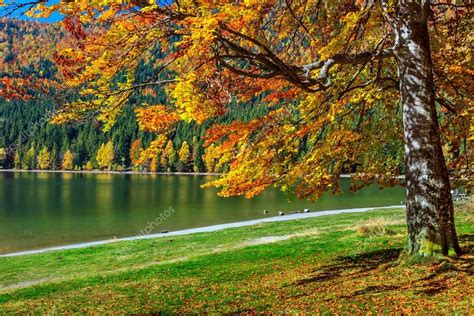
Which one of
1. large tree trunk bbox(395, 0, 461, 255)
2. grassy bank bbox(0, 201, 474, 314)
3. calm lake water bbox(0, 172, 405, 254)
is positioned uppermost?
large tree trunk bbox(395, 0, 461, 255)

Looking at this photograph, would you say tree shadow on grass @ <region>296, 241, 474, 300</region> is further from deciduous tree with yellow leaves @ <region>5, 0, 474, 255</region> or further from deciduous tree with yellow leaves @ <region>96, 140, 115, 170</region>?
deciduous tree with yellow leaves @ <region>96, 140, 115, 170</region>

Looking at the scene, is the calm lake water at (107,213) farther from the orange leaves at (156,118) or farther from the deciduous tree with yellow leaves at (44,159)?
the deciduous tree with yellow leaves at (44,159)

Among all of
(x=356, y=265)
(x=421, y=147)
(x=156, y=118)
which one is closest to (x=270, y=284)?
(x=356, y=265)

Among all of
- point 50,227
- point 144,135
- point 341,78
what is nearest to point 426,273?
point 341,78

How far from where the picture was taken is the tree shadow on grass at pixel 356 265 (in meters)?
9.46

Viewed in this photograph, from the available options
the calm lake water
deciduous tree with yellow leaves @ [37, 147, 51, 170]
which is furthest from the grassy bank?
deciduous tree with yellow leaves @ [37, 147, 51, 170]

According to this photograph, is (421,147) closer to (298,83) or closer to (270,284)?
(298,83)

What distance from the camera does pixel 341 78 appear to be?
11336mm

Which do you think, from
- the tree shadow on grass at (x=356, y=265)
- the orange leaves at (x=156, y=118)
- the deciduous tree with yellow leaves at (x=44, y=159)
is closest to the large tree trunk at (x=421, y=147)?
the tree shadow on grass at (x=356, y=265)

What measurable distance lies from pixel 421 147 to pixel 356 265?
330 cm

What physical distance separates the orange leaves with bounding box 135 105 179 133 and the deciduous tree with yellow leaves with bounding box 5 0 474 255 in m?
0.03

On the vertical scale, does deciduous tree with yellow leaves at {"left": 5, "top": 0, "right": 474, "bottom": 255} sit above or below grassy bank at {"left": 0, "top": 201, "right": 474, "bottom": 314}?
above

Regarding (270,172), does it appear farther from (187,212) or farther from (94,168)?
(94,168)

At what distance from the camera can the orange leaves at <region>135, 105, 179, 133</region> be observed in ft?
35.3
